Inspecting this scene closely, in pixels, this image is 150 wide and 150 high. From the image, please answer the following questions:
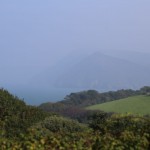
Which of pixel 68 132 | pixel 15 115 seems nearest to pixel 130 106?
pixel 15 115

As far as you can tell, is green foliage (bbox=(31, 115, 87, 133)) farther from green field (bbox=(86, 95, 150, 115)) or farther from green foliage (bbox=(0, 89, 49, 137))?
green field (bbox=(86, 95, 150, 115))

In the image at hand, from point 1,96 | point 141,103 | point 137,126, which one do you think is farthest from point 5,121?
point 141,103

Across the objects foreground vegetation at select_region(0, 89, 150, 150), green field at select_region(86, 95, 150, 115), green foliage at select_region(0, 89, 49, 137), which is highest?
green field at select_region(86, 95, 150, 115)

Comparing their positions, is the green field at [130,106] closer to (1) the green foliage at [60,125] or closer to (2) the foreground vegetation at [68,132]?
(2) the foreground vegetation at [68,132]

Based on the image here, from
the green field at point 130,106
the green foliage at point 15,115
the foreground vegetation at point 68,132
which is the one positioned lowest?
the foreground vegetation at point 68,132

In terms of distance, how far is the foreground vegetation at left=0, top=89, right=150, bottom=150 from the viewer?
26.8ft

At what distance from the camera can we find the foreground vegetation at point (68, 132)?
8172mm

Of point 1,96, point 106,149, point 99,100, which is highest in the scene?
point 99,100

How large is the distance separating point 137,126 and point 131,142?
1.21 meters

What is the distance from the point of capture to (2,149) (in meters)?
7.83

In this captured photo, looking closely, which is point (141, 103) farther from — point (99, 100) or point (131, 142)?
point (131, 142)

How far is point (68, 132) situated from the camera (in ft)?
30.7

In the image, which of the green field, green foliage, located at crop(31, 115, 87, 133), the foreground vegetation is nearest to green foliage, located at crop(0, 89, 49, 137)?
the foreground vegetation

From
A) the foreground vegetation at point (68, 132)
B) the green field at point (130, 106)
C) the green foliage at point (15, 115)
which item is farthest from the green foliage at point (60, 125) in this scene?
the green field at point (130, 106)
